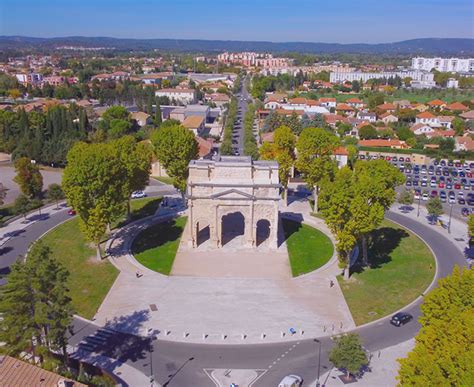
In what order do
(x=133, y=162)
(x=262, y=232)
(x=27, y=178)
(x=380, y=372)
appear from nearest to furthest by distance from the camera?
(x=380, y=372) → (x=133, y=162) → (x=262, y=232) → (x=27, y=178)

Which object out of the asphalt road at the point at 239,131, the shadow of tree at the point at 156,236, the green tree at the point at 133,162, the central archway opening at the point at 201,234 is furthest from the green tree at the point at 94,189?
the asphalt road at the point at 239,131

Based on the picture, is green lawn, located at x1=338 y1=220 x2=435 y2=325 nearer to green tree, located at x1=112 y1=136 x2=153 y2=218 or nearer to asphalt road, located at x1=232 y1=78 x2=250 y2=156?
green tree, located at x1=112 y1=136 x2=153 y2=218

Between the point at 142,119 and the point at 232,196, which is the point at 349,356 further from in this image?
the point at 142,119

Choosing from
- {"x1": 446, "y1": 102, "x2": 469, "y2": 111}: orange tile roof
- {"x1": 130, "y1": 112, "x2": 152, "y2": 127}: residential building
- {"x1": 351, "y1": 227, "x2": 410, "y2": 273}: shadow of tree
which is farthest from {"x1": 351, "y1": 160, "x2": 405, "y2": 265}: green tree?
{"x1": 446, "y1": 102, "x2": 469, "y2": 111}: orange tile roof

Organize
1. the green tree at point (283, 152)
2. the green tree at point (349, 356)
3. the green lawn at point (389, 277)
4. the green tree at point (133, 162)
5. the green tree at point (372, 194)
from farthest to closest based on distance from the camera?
1. the green tree at point (283, 152)
2. the green tree at point (133, 162)
3. the green tree at point (372, 194)
4. the green lawn at point (389, 277)
5. the green tree at point (349, 356)

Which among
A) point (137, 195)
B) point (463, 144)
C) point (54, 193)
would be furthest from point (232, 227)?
point (463, 144)

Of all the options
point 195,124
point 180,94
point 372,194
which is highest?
point 372,194

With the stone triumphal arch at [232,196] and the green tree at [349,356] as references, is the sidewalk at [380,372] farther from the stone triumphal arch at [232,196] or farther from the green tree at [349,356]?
the stone triumphal arch at [232,196]
